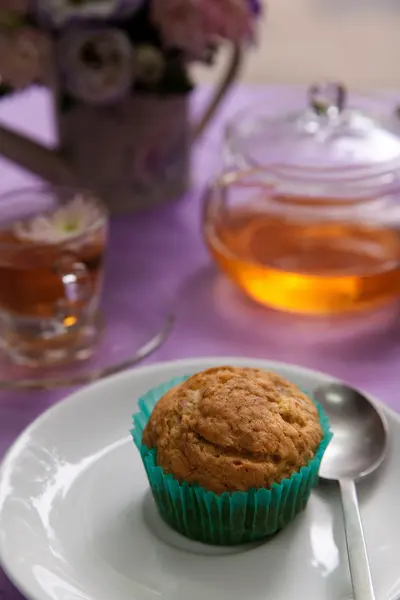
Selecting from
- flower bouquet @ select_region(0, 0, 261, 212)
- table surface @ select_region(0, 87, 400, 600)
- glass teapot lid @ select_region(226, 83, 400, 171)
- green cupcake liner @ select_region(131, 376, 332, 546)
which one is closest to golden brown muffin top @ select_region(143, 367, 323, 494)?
green cupcake liner @ select_region(131, 376, 332, 546)

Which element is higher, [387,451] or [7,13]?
[7,13]

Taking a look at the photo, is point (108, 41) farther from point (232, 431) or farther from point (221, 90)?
point (232, 431)

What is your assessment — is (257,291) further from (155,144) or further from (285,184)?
(155,144)

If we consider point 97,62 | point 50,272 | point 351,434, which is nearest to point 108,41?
point 97,62

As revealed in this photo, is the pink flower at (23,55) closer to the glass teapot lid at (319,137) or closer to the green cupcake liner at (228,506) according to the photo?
the glass teapot lid at (319,137)

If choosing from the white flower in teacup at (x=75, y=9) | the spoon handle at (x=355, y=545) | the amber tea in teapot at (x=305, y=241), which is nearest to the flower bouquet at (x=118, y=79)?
the white flower in teacup at (x=75, y=9)

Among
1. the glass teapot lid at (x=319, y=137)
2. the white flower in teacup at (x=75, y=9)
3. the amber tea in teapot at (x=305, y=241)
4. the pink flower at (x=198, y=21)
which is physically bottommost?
the amber tea in teapot at (x=305, y=241)

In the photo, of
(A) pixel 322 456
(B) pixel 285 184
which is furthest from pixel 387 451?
(B) pixel 285 184

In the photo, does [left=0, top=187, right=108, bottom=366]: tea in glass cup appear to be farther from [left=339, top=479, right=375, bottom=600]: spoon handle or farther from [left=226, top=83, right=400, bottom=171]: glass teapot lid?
[left=339, top=479, right=375, bottom=600]: spoon handle
